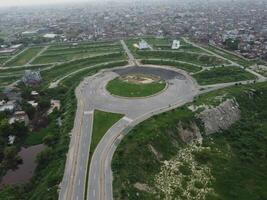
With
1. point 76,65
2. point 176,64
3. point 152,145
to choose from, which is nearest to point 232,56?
point 176,64

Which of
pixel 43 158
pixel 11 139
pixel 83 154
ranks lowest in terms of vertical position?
pixel 11 139

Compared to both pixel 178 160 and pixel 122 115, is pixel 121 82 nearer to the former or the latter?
pixel 122 115

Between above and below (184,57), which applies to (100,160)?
above

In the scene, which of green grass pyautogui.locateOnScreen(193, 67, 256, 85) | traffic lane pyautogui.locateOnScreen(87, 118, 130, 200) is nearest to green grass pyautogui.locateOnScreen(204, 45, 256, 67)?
green grass pyautogui.locateOnScreen(193, 67, 256, 85)

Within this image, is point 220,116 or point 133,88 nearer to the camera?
point 220,116

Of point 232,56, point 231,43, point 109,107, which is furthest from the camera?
point 231,43

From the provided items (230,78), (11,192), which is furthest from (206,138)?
(11,192)

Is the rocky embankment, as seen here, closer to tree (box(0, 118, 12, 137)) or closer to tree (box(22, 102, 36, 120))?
tree (box(22, 102, 36, 120))

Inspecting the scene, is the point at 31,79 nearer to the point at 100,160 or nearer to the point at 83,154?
the point at 83,154
